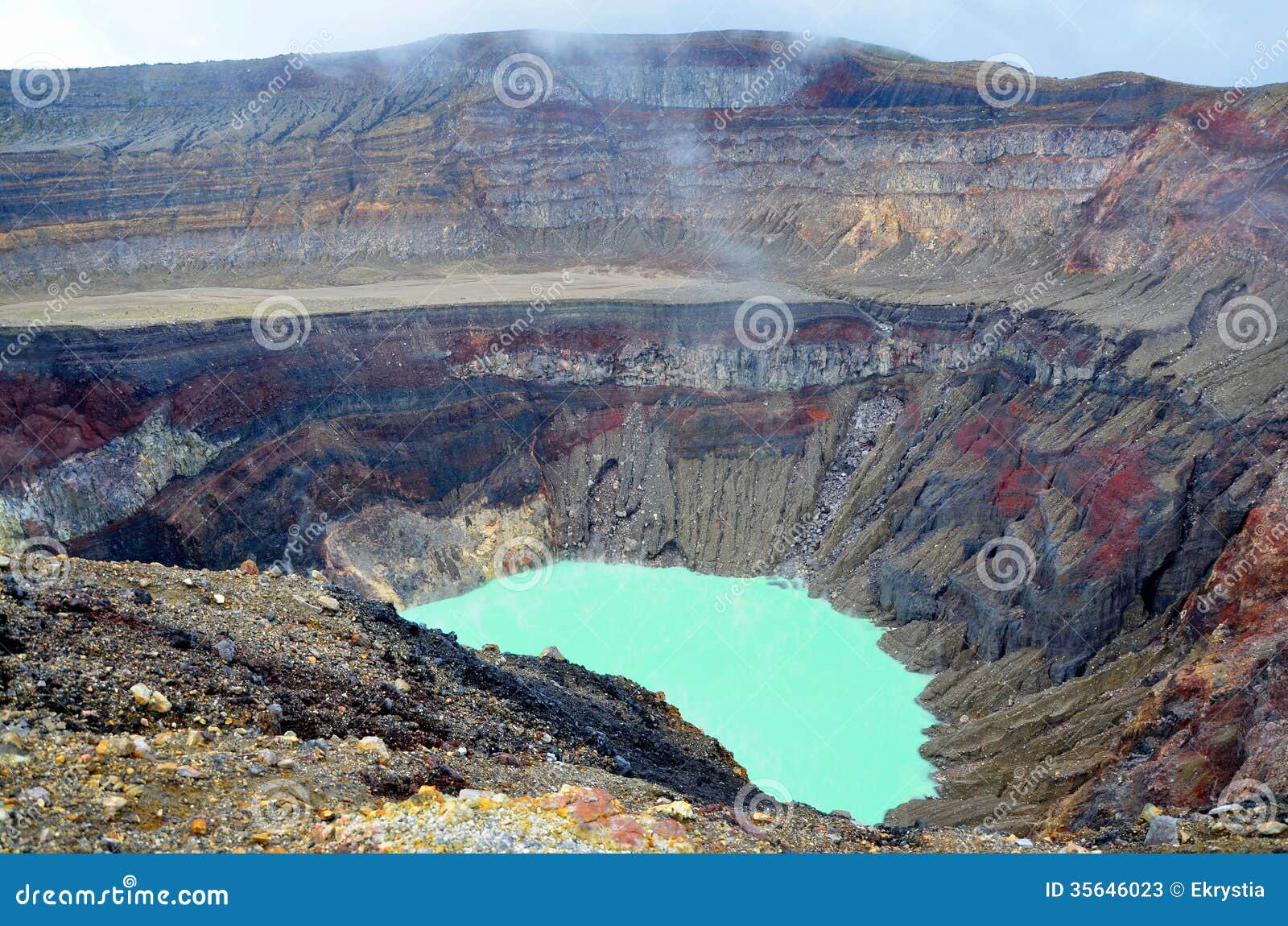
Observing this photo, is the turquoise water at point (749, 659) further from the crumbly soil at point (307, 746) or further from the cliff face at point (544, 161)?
the cliff face at point (544, 161)

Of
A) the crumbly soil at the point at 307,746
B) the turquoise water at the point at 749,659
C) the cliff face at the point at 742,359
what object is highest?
the cliff face at the point at 742,359

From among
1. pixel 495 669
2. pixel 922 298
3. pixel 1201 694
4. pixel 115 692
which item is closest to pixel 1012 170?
pixel 922 298

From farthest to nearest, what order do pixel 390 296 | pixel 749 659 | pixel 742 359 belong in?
pixel 390 296, pixel 742 359, pixel 749 659

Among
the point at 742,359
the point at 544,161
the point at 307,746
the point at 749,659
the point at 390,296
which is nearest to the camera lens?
the point at 307,746

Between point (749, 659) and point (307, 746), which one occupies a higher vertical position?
point (749, 659)

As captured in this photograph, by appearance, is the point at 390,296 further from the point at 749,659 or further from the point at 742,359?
the point at 749,659

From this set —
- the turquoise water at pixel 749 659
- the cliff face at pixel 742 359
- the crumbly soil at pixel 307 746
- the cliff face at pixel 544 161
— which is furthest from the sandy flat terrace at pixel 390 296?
the crumbly soil at pixel 307 746

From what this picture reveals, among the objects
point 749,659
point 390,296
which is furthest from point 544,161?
point 749,659
